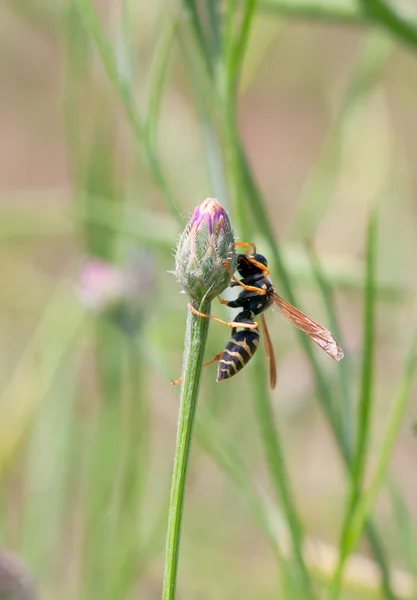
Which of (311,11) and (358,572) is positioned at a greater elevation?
(311,11)

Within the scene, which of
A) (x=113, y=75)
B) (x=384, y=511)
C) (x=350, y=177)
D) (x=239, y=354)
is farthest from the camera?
(x=384, y=511)

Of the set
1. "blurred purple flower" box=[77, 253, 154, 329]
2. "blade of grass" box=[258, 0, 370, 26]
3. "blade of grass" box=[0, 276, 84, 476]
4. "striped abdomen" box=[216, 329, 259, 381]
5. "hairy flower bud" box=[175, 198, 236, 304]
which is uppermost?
"blade of grass" box=[258, 0, 370, 26]

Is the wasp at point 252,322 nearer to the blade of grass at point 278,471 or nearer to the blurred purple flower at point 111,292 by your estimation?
the blade of grass at point 278,471

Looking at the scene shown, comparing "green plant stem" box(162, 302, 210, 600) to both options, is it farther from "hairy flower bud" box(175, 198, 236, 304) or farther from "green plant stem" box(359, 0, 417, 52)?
"green plant stem" box(359, 0, 417, 52)

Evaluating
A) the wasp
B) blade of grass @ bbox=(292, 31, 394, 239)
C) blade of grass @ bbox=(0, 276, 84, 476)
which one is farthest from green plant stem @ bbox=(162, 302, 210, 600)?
blade of grass @ bbox=(0, 276, 84, 476)

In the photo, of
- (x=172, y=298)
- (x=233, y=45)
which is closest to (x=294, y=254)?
(x=233, y=45)

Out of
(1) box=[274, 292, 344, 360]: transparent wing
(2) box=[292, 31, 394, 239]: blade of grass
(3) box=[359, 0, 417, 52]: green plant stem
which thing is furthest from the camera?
(2) box=[292, 31, 394, 239]: blade of grass

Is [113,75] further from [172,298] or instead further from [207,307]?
[172,298]
